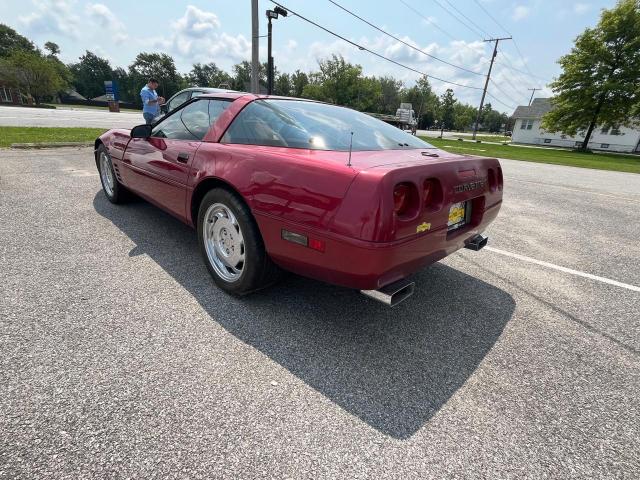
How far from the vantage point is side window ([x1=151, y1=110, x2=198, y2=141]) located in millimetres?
2934

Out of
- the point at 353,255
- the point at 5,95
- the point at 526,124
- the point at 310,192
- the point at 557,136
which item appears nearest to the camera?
the point at 353,255

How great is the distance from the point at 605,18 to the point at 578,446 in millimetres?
40793

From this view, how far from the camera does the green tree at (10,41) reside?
65000mm

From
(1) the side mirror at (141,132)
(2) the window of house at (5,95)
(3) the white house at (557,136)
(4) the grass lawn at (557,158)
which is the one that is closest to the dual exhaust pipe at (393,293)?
(1) the side mirror at (141,132)

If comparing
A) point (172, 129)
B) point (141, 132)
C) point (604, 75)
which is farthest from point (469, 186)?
point (604, 75)

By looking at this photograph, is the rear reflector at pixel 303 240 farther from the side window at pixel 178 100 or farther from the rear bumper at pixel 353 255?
the side window at pixel 178 100

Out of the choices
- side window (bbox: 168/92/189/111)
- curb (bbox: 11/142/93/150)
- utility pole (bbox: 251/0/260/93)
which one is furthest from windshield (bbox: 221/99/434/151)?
utility pole (bbox: 251/0/260/93)

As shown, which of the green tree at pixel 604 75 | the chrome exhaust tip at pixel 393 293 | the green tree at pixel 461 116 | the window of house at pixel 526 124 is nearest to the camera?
the chrome exhaust tip at pixel 393 293

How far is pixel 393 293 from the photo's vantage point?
1.79 m

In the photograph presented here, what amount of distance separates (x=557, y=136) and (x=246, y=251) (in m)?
54.4

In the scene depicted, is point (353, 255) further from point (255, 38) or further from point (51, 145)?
point (255, 38)

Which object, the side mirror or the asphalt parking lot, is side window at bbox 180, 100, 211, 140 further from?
the asphalt parking lot

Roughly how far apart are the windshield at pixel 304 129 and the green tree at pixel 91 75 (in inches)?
3674

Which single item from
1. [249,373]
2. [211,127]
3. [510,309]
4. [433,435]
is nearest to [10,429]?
[249,373]
